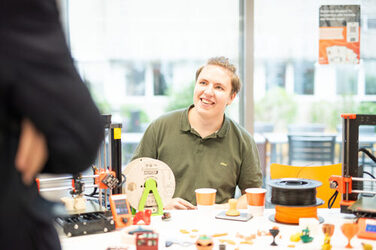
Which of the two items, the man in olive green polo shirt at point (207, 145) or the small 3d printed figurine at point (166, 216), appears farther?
the man in olive green polo shirt at point (207, 145)

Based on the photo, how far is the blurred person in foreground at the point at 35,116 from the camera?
0.61 meters

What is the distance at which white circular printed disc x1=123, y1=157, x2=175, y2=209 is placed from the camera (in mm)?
1955

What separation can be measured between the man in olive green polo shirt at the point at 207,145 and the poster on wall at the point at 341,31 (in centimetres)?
122

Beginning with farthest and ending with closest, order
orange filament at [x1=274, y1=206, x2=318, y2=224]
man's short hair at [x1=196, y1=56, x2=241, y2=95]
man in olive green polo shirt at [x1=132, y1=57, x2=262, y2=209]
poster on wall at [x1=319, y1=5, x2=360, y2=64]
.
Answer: poster on wall at [x1=319, y1=5, x2=360, y2=64], man's short hair at [x1=196, y1=56, x2=241, y2=95], man in olive green polo shirt at [x1=132, y1=57, x2=262, y2=209], orange filament at [x1=274, y1=206, x2=318, y2=224]

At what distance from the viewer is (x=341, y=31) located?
3350mm

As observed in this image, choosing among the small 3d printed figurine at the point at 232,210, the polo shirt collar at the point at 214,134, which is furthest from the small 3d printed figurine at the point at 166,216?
the polo shirt collar at the point at 214,134

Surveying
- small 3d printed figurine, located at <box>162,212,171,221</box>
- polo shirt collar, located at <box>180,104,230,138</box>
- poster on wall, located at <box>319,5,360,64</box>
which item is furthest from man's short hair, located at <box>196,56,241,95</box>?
poster on wall, located at <box>319,5,360,64</box>

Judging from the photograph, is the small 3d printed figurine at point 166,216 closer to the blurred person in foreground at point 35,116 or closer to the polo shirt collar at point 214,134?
the polo shirt collar at point 214,134

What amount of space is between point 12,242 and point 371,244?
4.22 feet

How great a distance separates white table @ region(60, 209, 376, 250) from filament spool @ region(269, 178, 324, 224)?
44 millimetres

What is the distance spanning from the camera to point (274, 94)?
3512 millimetres

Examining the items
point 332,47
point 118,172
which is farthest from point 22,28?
point 332,47

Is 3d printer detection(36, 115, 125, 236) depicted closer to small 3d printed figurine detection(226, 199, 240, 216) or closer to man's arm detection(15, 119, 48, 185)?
small 3d printed figurine detection(226, 199, 240, 216)

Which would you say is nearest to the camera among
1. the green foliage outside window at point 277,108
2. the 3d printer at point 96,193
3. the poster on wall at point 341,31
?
the 3d printer at point 96,193
